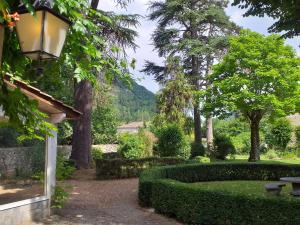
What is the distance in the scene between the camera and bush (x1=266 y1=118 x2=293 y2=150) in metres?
35.4

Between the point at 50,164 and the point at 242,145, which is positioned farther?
the point at 242,145

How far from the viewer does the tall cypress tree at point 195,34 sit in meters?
30.4

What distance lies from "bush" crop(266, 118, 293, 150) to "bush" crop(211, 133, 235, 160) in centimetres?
825

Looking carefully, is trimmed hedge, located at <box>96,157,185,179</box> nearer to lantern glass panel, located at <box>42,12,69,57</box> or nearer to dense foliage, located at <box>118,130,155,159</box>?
dense foliage, located at <box>118,130,155,159</box>

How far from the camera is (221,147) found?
29094mm

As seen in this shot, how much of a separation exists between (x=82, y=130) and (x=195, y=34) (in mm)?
16401

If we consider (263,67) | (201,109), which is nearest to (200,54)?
(201,109)

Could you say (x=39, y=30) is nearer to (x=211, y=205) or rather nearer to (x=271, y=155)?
(x=211, y=205)

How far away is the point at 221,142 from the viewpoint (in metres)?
29.0

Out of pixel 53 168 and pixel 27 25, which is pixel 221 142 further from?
pixel 27 25

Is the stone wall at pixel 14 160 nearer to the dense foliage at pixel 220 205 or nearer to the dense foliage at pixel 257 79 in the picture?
the dense foliage at pixel 220 205

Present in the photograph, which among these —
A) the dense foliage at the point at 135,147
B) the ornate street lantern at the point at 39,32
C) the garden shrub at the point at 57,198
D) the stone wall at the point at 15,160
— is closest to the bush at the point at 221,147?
the dense foliage at the point at 135,147

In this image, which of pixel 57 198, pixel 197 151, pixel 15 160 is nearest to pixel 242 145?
pixel 197 151

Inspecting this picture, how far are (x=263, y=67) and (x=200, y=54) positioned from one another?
7.17m
